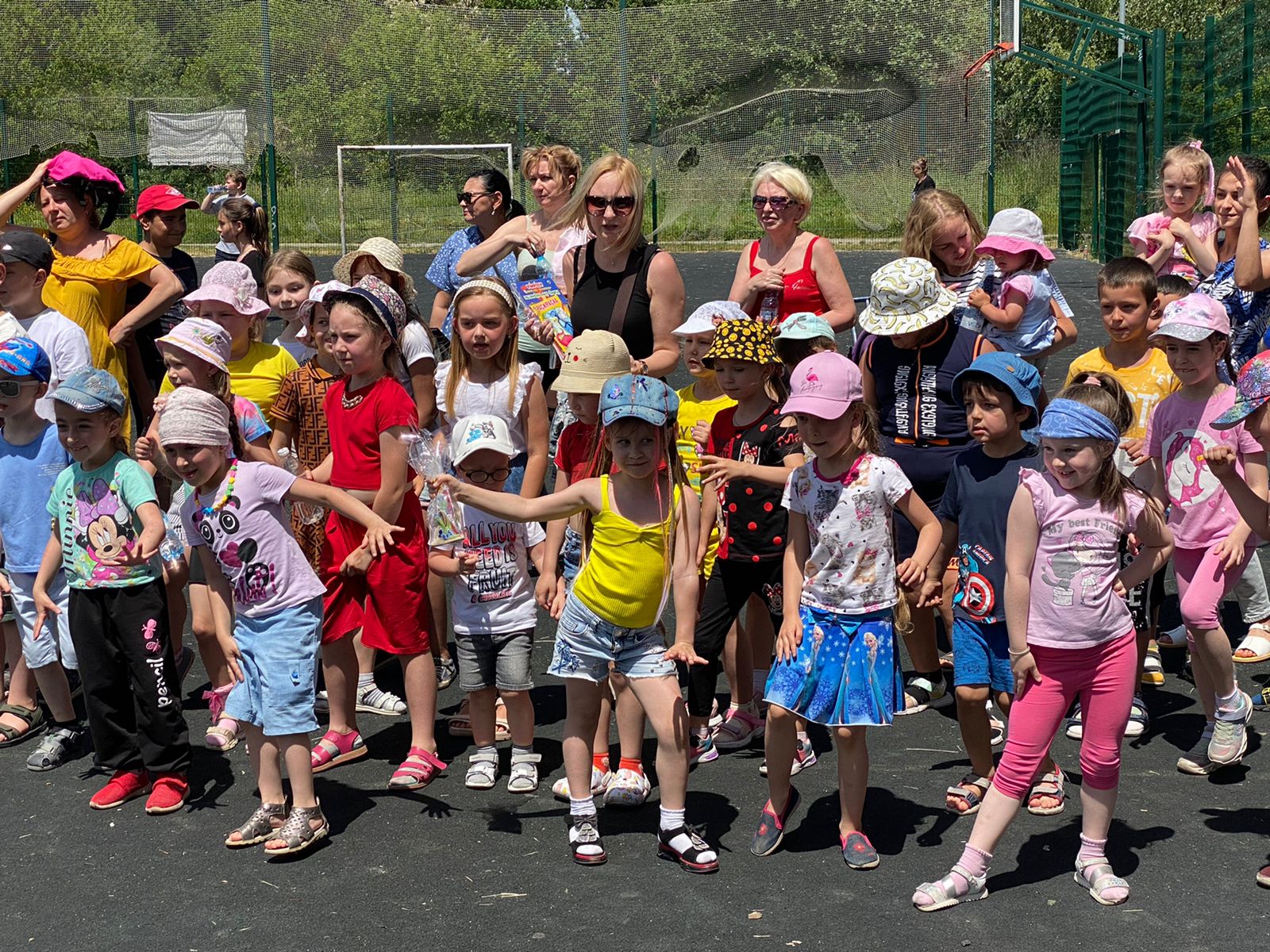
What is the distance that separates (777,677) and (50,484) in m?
2.90

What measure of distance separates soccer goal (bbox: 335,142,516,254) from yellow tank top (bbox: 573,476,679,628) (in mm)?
27417

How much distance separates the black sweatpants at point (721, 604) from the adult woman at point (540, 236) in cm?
192

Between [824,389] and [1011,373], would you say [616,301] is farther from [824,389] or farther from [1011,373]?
[1011,373]

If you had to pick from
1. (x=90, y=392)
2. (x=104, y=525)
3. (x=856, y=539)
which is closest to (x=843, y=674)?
(x=856, y=539)

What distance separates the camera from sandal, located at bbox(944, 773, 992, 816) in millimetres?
4574

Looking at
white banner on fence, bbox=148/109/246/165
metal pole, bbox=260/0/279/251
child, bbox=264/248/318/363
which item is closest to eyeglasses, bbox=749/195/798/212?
child, bbox=264/248/318/363

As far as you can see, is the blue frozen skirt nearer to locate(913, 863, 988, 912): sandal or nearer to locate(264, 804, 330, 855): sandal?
locate(913, 863, 988, 912): sandal

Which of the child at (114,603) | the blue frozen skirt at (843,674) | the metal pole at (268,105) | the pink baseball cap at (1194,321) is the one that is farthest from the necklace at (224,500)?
the metal pole at (268,105)

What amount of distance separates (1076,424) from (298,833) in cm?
271

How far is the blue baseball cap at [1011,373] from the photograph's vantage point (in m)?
4.33

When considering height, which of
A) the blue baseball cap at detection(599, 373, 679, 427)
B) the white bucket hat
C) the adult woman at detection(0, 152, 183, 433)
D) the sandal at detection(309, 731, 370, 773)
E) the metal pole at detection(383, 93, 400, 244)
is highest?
the metal pole at detection(383, 93, 400, 244)

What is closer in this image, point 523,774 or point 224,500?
point 224,500

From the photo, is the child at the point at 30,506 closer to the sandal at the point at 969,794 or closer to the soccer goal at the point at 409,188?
the sandal at the point at 969,794

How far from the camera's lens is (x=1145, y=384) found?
5387 millimetres
